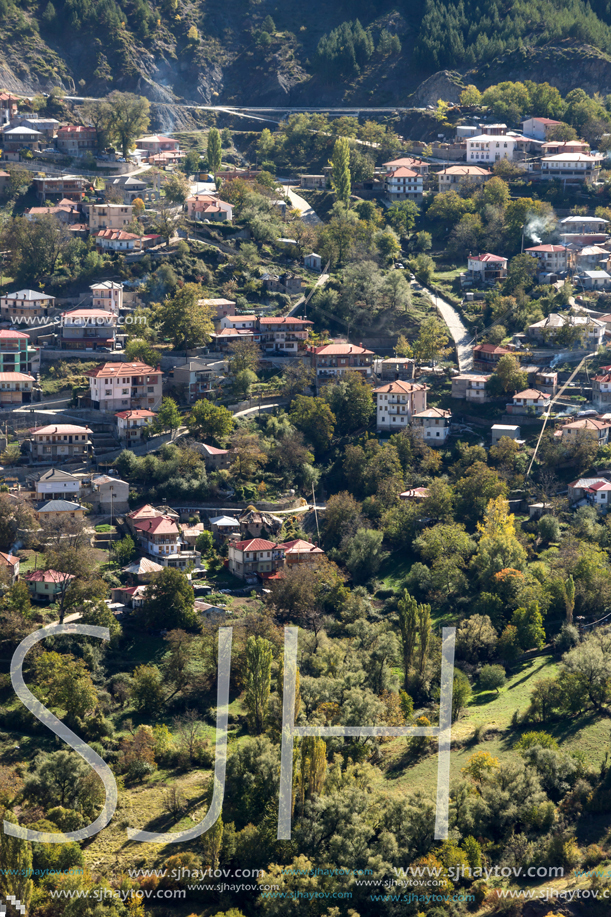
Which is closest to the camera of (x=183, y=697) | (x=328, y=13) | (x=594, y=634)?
(x=183, y=697)

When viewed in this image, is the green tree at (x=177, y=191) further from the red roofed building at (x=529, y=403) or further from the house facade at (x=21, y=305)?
the red roofed building at (x=529, y=403)

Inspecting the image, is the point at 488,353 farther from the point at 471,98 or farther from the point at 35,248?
the point at 471,98

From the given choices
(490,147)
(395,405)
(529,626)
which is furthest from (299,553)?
(490,147)

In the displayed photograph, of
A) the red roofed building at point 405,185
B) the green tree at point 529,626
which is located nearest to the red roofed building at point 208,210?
the red roofed building at point 405,185


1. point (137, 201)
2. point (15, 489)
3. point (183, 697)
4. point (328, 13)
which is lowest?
point (183, 697)

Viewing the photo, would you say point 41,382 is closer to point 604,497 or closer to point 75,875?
point 604,497

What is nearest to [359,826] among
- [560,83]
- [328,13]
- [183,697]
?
[183,697]
